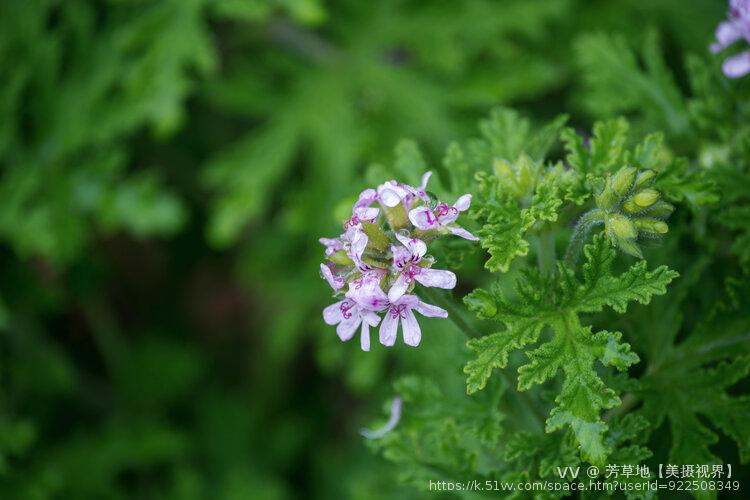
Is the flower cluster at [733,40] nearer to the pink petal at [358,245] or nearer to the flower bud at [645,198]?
the flower bud at [645,198]

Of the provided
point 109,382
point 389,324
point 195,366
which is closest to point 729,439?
point 389,324

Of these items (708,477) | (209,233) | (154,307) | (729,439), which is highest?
(209,233)

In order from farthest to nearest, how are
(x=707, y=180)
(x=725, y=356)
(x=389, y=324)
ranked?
(x=725, y=356) → (x=707, y=180) → (x=389, y=324)

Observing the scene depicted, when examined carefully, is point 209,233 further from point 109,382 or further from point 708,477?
point 708,477

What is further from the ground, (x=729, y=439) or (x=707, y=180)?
(x=707, y=180)

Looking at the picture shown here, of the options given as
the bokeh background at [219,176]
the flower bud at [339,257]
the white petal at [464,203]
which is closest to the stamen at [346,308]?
the flower bud at [339,257]

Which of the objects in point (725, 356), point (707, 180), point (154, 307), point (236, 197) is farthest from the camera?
point (154, 307)

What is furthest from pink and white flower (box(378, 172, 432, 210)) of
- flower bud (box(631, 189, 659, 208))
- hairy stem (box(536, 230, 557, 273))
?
flower bud (box(631, 189, 659, 208))

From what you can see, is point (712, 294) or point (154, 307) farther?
point (154, 307)
